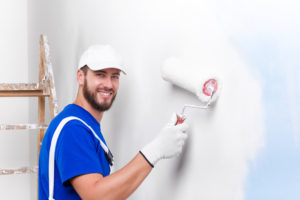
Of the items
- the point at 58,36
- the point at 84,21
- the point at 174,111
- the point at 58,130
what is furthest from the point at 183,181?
the point at 58,36

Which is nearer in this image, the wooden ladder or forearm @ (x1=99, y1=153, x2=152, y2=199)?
forearm @ (x1=99, y1=153, x2=152, y2=199)

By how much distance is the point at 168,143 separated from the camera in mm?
1134

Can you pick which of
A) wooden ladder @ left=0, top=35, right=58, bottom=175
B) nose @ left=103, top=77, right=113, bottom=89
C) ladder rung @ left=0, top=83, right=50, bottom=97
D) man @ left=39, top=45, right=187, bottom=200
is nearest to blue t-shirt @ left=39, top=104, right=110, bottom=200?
man @ left=39, top=45, right=187, bottom=200

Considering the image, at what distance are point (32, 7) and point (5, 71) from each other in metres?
0.50

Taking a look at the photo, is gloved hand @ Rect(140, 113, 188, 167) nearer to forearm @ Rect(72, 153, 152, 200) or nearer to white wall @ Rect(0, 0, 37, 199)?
forearm @ Rect(72, 153, 152, 200)

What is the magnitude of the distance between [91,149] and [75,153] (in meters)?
0.07

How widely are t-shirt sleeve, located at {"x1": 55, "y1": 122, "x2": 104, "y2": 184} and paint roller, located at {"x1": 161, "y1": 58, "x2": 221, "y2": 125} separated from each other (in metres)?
0.27

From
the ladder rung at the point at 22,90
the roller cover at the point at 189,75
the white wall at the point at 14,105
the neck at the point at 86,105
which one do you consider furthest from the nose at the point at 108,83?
the white wall at the point at 14,105

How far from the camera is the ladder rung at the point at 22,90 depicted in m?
2.21

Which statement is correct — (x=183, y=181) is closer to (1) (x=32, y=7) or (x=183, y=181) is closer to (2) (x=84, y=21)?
(2) (x=84, y=21)

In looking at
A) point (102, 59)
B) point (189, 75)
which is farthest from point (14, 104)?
point (189, 75)

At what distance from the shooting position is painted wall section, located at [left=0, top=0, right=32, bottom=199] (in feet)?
9.72

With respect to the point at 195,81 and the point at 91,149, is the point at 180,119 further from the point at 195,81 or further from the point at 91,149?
the point at 91,149

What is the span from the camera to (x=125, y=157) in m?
1.63
